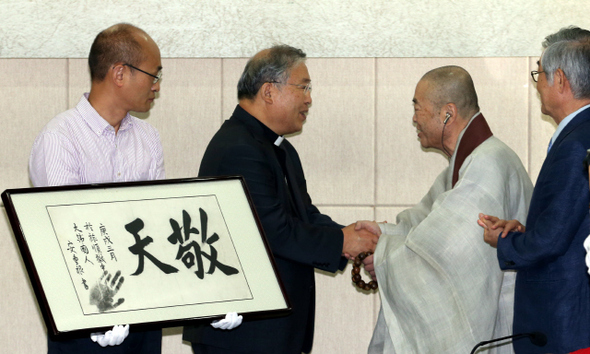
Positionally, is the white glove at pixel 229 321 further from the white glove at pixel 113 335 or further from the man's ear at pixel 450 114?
the man's ear at pixel 450 114

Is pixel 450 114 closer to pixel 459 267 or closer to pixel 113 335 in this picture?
pixel 459 267

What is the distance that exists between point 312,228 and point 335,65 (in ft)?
3.78

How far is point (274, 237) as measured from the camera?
7.88ft

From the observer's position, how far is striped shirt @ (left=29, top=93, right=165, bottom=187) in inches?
82.8

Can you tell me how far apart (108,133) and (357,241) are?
108cm

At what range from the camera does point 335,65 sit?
3363 millimetres

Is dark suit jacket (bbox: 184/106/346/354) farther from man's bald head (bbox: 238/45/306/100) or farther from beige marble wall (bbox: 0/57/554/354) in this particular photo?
beige marble wall (bbox: 0/57/554/354)

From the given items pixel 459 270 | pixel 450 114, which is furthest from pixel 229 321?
pixel 450 114

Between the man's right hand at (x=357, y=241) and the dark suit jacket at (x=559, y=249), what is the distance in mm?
653

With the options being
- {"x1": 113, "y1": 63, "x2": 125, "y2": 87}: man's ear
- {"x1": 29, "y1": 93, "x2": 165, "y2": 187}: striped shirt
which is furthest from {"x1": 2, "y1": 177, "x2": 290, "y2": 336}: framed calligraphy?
{"x1": 113, "y1": 63, "x2": 125, "y2": 87}: man's ear

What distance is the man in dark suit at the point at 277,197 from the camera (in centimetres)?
238

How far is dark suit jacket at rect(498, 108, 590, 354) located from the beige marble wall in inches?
48.9

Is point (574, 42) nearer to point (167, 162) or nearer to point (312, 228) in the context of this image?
point (312, 228)

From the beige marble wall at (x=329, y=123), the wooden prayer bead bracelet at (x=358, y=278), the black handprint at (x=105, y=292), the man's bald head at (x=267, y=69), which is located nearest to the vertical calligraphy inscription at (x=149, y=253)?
the black handprint at (x=105, y=292)
